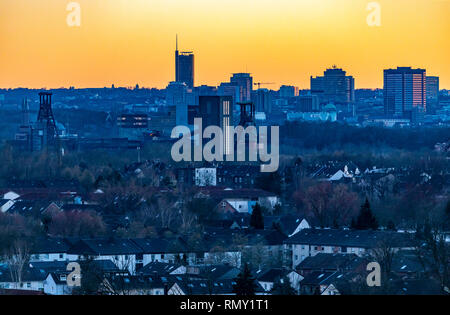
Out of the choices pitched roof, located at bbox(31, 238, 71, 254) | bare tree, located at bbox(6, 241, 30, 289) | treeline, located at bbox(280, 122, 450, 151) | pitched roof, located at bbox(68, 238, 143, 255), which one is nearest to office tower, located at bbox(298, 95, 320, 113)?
treeline, located at bbox(280, 122, 450, 151)

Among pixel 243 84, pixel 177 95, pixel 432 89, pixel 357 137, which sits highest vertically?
pixel 243 84

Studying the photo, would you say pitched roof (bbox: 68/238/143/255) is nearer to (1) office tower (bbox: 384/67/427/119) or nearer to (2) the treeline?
(2) the treeline

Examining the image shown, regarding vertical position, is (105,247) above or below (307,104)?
below

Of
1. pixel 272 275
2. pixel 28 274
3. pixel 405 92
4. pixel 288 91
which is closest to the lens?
pixel 272 275

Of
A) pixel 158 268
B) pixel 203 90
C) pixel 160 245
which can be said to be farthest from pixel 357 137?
pixel 158 268

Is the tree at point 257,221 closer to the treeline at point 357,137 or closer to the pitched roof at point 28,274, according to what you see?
the pitched roof at point 28,274

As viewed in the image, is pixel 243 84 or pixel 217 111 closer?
pixel 217 111

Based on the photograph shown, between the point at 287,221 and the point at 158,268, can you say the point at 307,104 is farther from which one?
the point at 158,268
